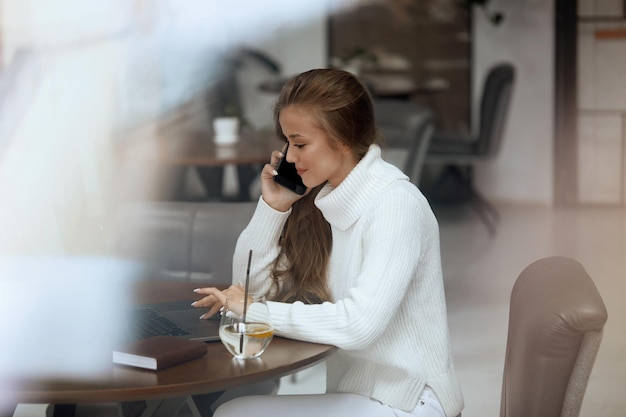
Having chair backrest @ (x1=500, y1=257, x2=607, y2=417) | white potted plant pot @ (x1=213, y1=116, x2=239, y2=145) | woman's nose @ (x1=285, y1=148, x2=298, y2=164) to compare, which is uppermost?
woman's nose @ (x1=285, y1=148, x2=298, y2=164)

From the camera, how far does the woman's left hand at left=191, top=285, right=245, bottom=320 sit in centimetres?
115

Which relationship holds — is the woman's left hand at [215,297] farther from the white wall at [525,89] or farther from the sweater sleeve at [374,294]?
the white wall at [525,89]

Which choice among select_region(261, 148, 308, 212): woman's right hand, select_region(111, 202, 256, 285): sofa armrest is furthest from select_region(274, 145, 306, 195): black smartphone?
select_region(111, 202, 256, 285): sofa armrest

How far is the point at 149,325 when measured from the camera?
47.6 inches

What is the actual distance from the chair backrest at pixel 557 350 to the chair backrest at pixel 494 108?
10.9 ft

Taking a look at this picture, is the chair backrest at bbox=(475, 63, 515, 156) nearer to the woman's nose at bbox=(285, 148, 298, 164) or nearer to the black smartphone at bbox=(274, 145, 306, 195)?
the black smartphone at bbox=(274, 145, 306, 195)

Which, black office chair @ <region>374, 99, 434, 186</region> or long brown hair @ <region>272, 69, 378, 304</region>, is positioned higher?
long brown hair @ <region>272, 69, 378, 304</region>

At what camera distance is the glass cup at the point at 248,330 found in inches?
42.0

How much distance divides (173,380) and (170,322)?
0.24 meters

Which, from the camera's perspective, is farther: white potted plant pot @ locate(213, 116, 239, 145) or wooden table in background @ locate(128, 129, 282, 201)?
white potted plant pot @ locate(213, 116, 239, 145)

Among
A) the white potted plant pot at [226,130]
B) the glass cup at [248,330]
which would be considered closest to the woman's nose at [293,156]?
the glass cup at [248,330]

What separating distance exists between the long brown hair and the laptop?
139 mm

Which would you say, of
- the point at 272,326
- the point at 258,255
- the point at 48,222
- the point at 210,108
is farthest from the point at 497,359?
the point at 210,108

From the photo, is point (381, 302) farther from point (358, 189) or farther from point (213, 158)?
point (213, 158)
